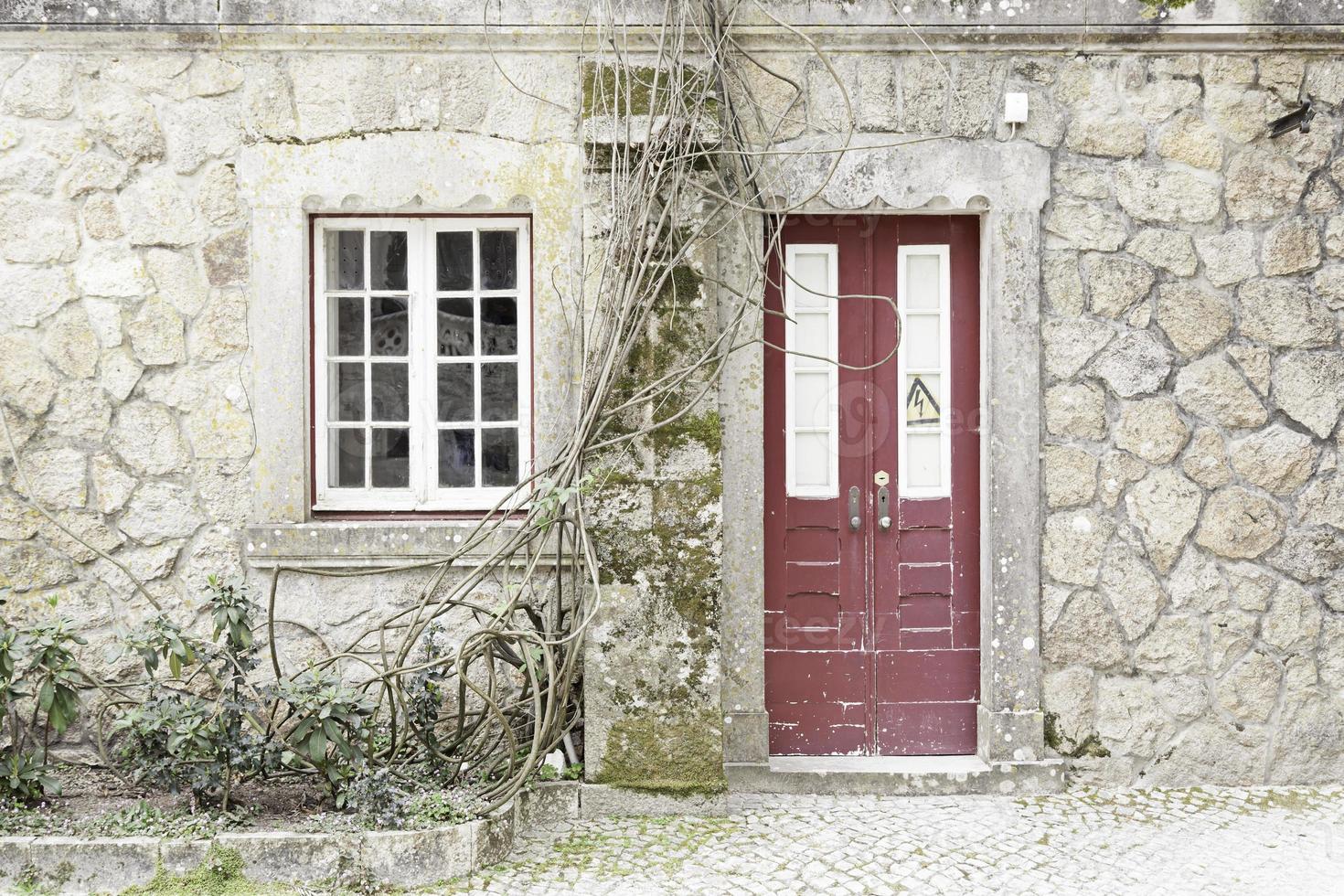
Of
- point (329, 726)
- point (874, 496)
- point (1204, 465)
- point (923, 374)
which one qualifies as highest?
point (923, 374)

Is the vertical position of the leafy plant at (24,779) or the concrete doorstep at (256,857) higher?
the leafy plant at (24,779)

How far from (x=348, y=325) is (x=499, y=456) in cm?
91

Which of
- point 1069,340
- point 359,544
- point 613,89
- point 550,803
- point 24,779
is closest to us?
point 24,779

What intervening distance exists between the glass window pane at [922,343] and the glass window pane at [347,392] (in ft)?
8.14

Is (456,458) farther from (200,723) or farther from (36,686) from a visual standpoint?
(36,686)

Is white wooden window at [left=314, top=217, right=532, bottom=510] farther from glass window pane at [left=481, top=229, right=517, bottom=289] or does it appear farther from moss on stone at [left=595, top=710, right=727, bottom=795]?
moss on stone at [left=595, top=710, right=727, bottom=795]

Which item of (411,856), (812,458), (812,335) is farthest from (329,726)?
(812,335)

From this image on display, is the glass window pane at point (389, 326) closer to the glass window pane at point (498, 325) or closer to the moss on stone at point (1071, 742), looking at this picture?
the glass window pane at point (498, 325)

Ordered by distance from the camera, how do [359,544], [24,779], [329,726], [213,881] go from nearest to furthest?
1. [213,881]
2. [329,726]
3. [24,779]
4. [359,544]

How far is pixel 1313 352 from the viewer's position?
4590mm

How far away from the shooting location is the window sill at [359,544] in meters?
4.46

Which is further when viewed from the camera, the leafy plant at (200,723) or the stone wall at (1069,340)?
the stone wall at (1069,340)

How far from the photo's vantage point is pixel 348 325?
4711 millimetres

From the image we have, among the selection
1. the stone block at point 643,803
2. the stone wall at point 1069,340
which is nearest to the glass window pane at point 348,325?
the stone wall at point 1069,340
